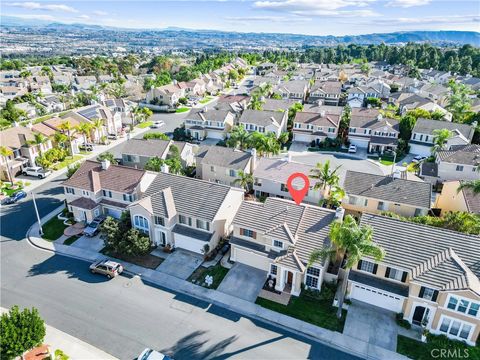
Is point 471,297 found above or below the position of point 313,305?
above

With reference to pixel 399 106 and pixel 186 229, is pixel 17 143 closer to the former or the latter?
pixel 186 229

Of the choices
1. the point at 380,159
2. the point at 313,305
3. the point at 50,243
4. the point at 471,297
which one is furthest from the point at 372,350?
the point at 380,159

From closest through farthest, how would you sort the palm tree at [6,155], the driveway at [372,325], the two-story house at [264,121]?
the driveway at [372,325] < the palm tree at [6,155] < the two-story house at [264,121]

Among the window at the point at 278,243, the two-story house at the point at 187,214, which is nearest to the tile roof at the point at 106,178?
the two-story house at the point at 187,214

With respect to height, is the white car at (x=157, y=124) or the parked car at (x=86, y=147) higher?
the white car at (x=157, y=124)

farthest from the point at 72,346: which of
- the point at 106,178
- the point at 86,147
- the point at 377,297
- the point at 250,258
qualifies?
the point at 86,147

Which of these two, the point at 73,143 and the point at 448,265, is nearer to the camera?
the point at 448,265

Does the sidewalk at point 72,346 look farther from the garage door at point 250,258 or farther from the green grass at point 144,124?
the green grass at point 144,124
